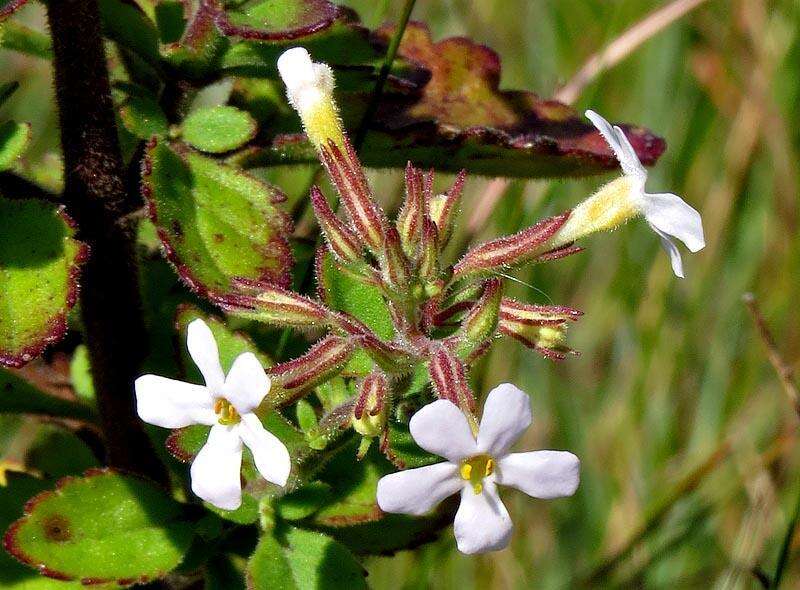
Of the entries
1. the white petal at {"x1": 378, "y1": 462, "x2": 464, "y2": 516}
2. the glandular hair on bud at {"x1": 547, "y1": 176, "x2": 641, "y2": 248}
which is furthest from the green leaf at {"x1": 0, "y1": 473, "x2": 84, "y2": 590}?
the glandular hair on bud at {"x1": 547, "y1": 176, "x2": 641, "y2": 248}

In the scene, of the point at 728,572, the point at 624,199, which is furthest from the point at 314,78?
the point at 728,572

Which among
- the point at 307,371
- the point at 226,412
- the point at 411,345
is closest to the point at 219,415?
the point at 226,412

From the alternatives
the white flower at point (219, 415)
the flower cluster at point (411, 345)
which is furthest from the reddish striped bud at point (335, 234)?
the white flower at point (219, 415)

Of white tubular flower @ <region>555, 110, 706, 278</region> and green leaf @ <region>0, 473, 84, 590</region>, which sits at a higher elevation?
white tubular flower @ <region>555, 110, 706, 278</region>

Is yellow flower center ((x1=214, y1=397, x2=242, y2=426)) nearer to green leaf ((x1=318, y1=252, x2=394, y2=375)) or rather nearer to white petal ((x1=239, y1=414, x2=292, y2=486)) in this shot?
white petal ((x1=239, y1=414, x2=292, y2=486))

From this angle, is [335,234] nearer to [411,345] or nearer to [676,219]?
[411,345]

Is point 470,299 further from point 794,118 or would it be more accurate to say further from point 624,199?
point 794,118
